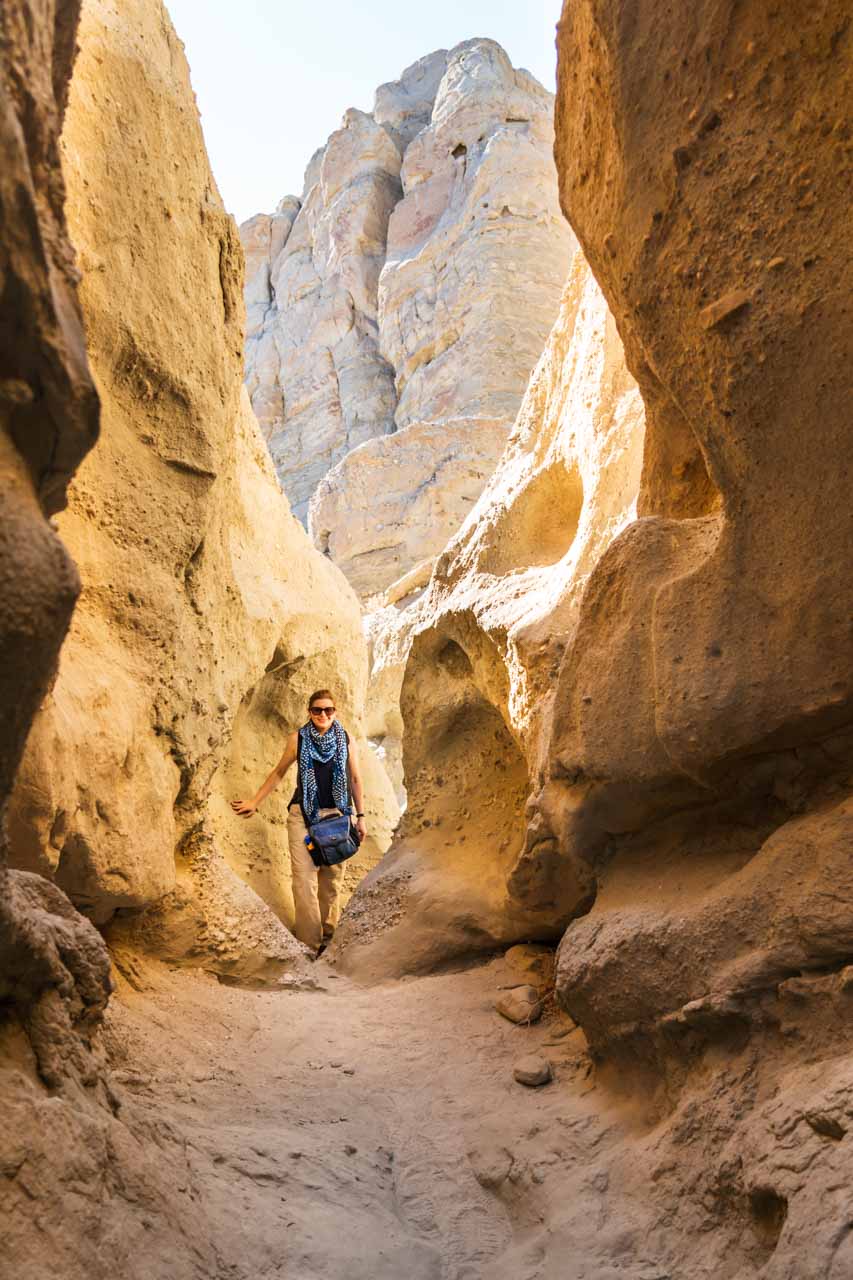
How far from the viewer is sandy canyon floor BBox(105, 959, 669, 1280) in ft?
6.60

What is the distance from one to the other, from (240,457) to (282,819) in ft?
7.42

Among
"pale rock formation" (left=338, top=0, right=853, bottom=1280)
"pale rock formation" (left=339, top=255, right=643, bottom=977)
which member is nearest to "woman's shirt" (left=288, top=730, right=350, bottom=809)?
"pale rock formation" (left=339, top=255, right=643, bottom=977)

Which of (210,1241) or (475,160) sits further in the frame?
(475,160)

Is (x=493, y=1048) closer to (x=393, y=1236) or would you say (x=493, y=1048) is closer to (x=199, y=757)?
(x=393, y=1236)

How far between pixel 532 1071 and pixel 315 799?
2.28 meters

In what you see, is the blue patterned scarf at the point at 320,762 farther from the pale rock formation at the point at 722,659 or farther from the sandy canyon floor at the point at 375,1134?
the pale rock formation at the point at 722,659

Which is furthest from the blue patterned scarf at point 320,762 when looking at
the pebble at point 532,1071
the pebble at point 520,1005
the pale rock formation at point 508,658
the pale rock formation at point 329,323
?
the pale rock formation at point 329,323

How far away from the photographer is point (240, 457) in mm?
5082

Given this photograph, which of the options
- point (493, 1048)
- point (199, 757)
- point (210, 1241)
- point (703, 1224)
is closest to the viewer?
point (210, 1241)

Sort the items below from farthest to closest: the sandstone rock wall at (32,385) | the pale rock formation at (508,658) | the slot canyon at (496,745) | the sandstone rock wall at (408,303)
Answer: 1. the sandstone rock wall at (408,303)
2. the pale rock formation at (508,658)
3. the slot canyon at (496,745)
4. the sandstone rock wall at (32,385)

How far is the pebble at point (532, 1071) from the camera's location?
292 cm

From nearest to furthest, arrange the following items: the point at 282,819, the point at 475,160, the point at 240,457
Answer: the point at 240,457
the point at 282,819
the point at 475,160

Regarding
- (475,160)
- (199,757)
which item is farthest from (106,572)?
(475,160)

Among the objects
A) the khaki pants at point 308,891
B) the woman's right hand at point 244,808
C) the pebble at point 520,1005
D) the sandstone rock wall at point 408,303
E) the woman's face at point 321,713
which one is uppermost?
the sandstone rock wall at point 408,303
